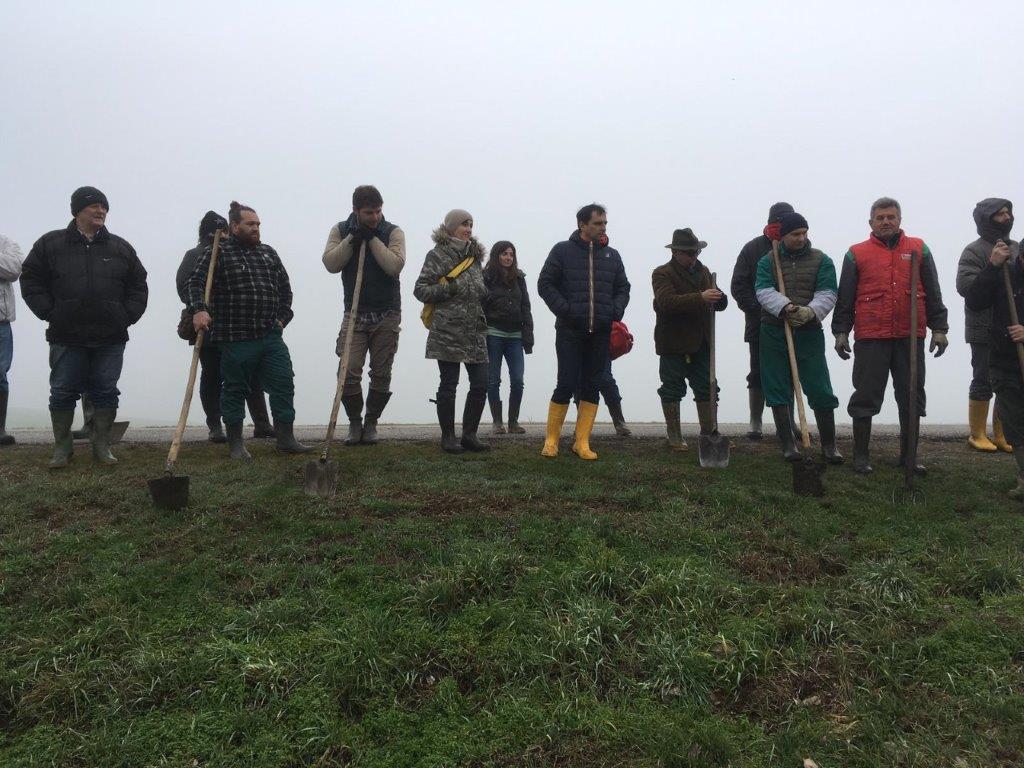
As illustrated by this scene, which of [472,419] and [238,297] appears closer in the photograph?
[238,297]

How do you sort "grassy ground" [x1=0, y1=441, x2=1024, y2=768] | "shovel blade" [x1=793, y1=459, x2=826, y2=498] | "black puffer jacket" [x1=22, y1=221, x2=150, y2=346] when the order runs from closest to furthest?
"grassy ground" [x1=0, y1=441, x2=1024, y2=768] < "shovel blade" [x1=793, y1=459, x2=826, y2=498] < "black puffer jacket" [x1=22, y1=221, x2=150, y2=346]

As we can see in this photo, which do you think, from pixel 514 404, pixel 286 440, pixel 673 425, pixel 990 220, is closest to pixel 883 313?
pixel 990 220

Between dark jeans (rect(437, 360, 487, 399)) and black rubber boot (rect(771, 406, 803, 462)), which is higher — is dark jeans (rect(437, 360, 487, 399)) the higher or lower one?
the higher one

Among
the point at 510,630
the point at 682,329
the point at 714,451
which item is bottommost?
the point at 510,630

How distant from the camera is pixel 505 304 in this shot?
8125mm

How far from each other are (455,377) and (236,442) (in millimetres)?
2076

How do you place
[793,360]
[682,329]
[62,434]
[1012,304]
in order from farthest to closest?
[682,329] → [62,434] → [793,360] → [1012,304]

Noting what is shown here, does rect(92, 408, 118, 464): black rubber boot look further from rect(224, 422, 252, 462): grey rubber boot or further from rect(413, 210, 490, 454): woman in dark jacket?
rect(413, 210, 490, 454): woman in dark jacket

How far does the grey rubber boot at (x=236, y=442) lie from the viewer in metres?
6.36

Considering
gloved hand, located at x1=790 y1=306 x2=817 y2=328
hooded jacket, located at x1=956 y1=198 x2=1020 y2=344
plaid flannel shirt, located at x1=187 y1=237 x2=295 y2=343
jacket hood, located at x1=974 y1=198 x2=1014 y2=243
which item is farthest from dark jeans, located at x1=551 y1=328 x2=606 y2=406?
jacket hood, located at x1=974 y1=198 x2=1014 y2=243

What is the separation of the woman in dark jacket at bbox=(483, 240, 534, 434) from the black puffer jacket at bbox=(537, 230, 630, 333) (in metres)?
1.48

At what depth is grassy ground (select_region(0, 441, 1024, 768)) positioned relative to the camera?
2.86m

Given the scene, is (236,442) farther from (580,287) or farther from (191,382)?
(580,287)

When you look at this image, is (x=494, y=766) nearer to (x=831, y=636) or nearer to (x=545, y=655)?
(x=545, y=655)
